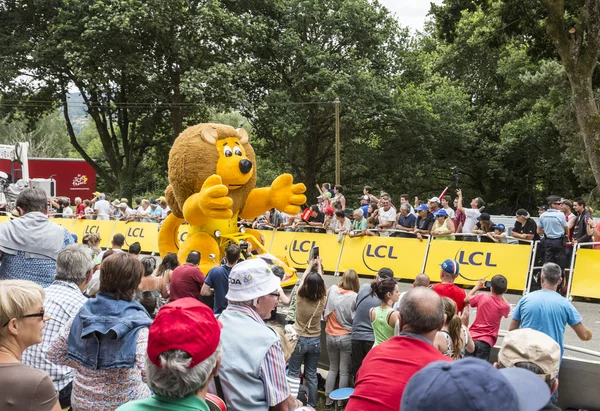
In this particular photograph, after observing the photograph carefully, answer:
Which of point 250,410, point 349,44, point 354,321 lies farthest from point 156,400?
point 349,44

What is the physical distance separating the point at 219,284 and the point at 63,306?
3.30 metres

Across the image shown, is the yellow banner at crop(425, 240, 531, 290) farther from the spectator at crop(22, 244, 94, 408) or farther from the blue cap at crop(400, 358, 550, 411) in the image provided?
the blue cap at crop(400, 358, 550, 411)

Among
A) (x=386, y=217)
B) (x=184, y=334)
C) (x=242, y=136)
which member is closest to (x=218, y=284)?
(x=184, y=334)

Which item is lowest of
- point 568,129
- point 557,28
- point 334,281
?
point 334,281

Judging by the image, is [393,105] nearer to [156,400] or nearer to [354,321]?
[354,321]

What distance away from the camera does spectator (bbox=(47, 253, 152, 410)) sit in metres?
3.39

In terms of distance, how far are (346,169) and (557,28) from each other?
1857 centimetres

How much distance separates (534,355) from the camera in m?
3.19

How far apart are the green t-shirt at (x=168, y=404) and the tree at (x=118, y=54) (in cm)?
2544

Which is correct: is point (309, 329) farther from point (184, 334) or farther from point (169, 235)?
point (169, 235)

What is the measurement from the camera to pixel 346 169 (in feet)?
113

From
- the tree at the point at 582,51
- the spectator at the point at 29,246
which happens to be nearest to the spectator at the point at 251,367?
the spectator at the point at 29,246

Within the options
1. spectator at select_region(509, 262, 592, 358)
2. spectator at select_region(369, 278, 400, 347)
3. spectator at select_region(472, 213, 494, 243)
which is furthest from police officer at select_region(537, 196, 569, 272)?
spectator at select_region(369, 278, 400, 347)

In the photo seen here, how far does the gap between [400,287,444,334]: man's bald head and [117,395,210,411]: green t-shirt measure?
3.82ft
